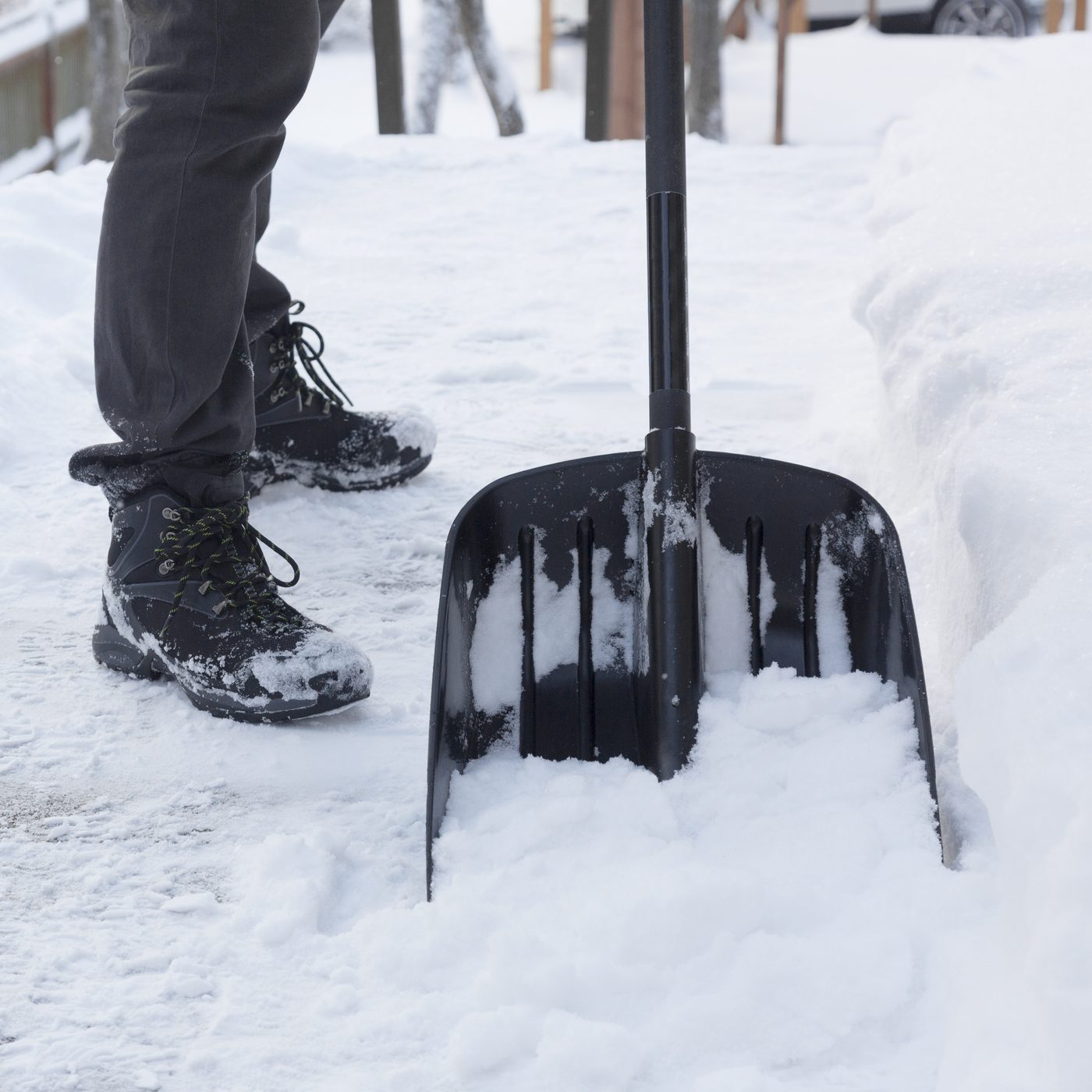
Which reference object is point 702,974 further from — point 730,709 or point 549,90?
point 549,90

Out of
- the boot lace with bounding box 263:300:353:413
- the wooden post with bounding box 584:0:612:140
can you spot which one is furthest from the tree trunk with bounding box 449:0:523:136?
the boot lace with bounding box 263:300:353:413

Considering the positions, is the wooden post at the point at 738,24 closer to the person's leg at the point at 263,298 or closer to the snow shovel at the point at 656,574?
the person's leg at the point at 263,298

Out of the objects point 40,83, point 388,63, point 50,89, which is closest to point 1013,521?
point 388,63

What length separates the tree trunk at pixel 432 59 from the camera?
759 cm

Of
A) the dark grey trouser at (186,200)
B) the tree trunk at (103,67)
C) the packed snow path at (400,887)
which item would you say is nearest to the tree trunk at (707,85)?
the tree trunk at (103,67)

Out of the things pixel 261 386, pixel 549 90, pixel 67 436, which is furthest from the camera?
pixel 549 90

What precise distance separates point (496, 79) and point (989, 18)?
4.23 meters

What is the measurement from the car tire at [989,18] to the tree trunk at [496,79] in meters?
4.00

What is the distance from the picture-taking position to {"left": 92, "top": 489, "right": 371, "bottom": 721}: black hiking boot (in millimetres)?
1241

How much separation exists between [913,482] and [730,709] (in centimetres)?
53

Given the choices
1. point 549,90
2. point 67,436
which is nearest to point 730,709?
point 67,436

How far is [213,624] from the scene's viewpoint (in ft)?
4.25

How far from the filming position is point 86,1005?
0.85 meters

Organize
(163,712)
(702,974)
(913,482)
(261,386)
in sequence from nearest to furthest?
(702,974), (163,712), (913,482), (261,386)
